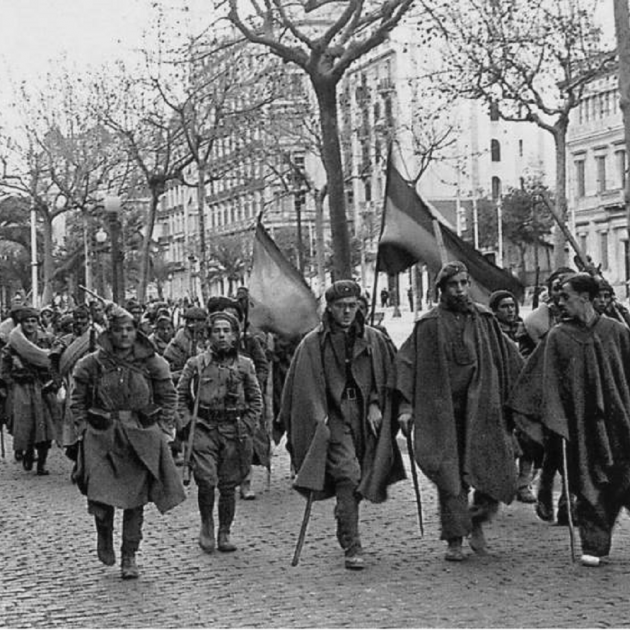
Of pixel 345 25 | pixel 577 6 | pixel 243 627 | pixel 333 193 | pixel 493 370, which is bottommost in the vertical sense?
pixel 243 627

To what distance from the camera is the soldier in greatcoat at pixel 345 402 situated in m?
9.10

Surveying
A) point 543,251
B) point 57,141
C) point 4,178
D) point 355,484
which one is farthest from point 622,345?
point 543,251

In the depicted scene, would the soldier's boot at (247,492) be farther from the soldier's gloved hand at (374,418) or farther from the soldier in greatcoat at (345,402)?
the soldier's gloved hand at (374,418)

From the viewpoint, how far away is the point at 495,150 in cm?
8650

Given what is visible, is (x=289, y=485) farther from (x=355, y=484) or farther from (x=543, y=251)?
(x=543, y=251)

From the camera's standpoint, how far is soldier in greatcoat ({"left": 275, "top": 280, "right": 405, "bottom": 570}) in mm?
9102

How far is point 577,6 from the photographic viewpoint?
99.4ft

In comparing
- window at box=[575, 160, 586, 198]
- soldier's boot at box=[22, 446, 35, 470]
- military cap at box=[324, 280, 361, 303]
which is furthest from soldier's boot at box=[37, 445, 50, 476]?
window at box=[575, 160, 586, 198]

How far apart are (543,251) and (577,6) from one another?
168 feet

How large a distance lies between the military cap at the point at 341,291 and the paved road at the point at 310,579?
1613 mm

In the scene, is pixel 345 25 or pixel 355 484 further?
pixel 345 25

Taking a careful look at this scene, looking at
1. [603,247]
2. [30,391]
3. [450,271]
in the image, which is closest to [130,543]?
[450,271]

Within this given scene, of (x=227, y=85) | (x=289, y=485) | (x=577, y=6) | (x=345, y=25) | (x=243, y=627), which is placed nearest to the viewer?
(x=243, y=627)

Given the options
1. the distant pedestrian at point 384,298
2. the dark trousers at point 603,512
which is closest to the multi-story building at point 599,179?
the distant pedestrian at point 384,298
